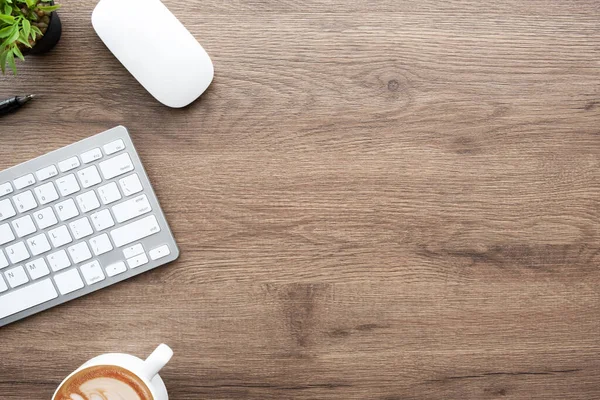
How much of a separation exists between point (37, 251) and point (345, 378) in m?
0.38

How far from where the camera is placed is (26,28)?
24.9 inches

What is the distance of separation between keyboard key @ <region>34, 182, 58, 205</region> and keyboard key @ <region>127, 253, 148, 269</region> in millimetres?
109

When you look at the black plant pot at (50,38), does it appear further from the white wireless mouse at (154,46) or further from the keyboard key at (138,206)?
the keyboard key at (138,206)

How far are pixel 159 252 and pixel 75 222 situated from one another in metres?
0.10

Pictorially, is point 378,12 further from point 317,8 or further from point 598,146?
point 598,146

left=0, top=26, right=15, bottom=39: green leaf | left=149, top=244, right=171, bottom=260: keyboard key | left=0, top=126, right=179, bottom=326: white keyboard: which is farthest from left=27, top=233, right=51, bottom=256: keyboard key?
left=0, top=26, right=15, bottom=39: green leaf

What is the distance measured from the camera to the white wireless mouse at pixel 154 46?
2.20 ft

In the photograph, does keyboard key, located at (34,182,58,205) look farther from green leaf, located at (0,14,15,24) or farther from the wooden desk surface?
green leaf, located at (0,14,15,24)

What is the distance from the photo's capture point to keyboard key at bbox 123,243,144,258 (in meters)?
0.71

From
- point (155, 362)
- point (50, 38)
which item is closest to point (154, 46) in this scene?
point (50, 38)

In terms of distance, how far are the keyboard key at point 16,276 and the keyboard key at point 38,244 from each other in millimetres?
25

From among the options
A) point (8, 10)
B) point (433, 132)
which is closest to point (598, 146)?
point (433, 132)

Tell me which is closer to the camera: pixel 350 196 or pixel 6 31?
pixel 6 31

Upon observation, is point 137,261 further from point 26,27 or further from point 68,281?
point 26,27
